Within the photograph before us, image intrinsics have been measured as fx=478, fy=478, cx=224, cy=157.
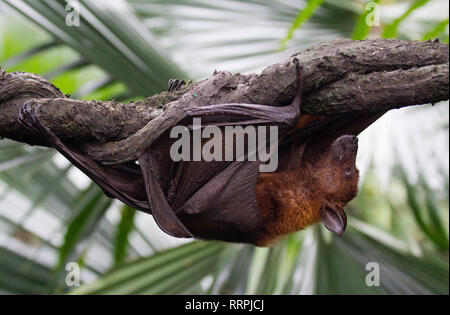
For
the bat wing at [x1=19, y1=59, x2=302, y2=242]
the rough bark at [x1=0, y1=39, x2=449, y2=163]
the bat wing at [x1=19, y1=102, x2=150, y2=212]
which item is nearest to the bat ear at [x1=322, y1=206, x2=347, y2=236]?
the bat wing at [x1=19, y1=59, x2=302, y2=242]

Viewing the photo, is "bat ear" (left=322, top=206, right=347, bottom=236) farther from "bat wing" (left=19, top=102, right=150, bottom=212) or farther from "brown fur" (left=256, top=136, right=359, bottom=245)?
"bat wing" (left=19, top=102, right=150, bottom=212)

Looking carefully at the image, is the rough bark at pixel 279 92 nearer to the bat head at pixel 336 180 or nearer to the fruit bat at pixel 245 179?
the fruit bat at pixel 245 179

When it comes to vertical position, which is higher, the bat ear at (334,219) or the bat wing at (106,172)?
the bat wing at (106,172)

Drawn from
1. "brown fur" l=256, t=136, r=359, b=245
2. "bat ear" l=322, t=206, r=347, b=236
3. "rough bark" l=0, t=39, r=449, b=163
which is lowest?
"bat ear" l=322, t=206, r=347, b=236

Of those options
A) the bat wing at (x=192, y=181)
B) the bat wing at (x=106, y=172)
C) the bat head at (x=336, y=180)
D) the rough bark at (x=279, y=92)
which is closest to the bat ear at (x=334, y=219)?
the bat head at (x=336, y=180)

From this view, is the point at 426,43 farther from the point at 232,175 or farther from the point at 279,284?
the point at 279,284

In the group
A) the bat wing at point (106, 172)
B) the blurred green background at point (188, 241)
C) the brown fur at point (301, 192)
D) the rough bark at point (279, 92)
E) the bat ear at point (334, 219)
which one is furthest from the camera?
the blurred green background at point (188, 241)

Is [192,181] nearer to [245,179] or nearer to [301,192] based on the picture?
[245,179]
